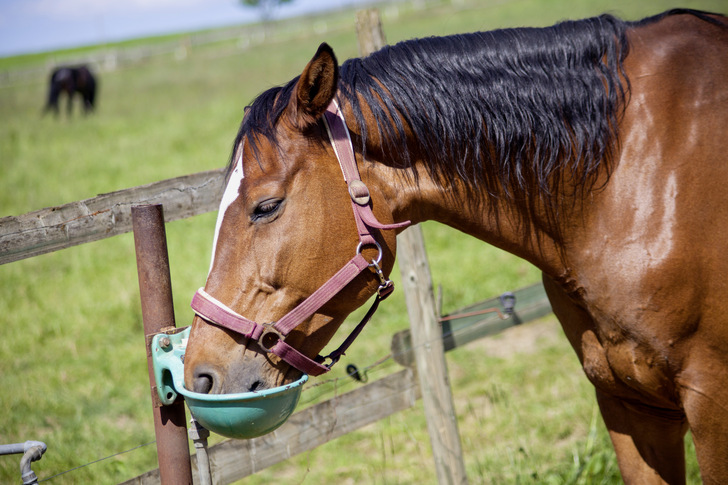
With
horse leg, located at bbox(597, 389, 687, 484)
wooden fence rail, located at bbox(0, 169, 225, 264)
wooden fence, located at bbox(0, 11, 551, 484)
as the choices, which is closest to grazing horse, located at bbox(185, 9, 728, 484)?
horse leg, located at bbox(597, 389, 687, 484)

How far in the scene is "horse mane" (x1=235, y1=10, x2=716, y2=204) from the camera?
1.85 meters

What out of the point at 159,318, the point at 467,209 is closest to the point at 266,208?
the point at 159,318

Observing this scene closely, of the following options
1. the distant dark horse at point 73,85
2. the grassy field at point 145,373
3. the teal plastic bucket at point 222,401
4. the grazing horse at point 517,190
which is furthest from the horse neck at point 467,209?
the distant dark horse at point 73,85

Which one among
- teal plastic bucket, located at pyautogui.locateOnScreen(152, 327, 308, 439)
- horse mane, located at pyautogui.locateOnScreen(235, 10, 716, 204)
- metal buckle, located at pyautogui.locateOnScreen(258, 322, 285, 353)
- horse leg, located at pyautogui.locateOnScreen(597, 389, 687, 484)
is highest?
horse mane, located at pyautogui.locateOnScreen(235, 10, 716, 204)

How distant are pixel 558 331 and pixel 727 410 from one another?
11.5 ft

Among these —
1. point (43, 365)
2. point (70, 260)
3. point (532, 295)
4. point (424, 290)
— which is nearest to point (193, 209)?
point (424, 290)

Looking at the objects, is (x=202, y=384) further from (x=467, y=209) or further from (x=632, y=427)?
(x=632, y=427)

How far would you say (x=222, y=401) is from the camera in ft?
5.15

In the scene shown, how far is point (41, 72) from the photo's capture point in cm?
3588

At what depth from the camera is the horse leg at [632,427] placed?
215 cm

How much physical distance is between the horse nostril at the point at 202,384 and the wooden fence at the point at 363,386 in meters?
0.69

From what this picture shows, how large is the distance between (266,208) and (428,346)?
160 centimetres

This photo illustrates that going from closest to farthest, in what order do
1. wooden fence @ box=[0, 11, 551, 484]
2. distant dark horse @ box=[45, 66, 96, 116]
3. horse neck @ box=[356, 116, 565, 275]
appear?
1. horse neck @ box=[356, 116, 565, 275]
2. wooden fence @ box=[0, 11, 551, 484]
3. distant dark horse @ box=[45, 66, 96, 116]

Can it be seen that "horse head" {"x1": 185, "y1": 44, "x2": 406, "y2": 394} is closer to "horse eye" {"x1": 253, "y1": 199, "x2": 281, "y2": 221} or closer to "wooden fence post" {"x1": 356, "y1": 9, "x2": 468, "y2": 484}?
"horse eye" {"x1": 253, "y1": 199, "x2": 281, "y2": 221}
